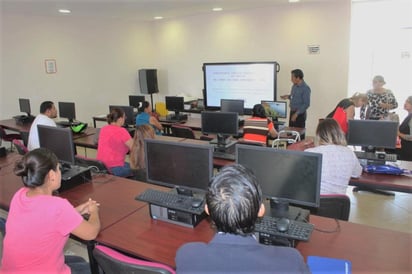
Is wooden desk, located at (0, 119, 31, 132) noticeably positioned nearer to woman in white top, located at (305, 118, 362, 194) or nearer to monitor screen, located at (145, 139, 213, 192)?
monitor screen, located at (145, 139, 213, 192)

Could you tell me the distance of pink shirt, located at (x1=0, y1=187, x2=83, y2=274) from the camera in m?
1.57

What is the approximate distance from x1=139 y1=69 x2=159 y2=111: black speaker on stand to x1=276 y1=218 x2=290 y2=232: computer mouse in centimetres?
714

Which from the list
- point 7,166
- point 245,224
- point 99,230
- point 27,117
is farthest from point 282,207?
point 27,117

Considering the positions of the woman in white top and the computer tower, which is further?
the computer tower

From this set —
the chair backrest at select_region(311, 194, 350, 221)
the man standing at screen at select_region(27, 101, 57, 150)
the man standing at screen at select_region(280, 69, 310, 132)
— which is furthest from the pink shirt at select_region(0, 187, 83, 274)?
the man standing at screen at select_region(280, 69, 310, 132)

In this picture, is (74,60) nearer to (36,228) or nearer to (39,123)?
(39,123)

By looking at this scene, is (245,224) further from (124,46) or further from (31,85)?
(124,46)

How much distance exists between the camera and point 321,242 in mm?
1715

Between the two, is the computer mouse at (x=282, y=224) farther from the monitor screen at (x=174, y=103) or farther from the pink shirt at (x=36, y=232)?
the monitor screen at (x=174, y=103)

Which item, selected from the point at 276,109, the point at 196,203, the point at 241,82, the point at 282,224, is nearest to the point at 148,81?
the point at 241,82

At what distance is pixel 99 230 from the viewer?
75.0 inches

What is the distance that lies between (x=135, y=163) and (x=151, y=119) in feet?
6.68

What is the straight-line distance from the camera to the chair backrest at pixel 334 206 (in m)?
2.06

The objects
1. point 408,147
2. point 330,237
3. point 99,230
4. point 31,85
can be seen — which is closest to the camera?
point 330,237
